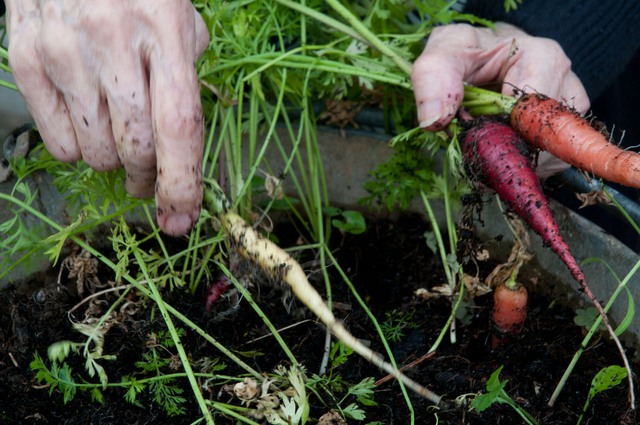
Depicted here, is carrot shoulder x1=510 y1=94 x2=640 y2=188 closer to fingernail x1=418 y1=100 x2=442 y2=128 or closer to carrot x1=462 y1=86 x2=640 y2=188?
carrot x1=462 y1=86 x2=640 y2=188

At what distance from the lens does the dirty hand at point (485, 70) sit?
Result: 1.21m

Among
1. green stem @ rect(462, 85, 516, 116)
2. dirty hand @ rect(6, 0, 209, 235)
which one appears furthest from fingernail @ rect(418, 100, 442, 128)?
dirty hand @ rect(6, 0, 209, 235)

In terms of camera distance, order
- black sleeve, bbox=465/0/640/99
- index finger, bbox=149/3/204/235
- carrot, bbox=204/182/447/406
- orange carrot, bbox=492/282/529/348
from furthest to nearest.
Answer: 1. black sleeve, bbox=465/0/640/99
2. orange carrot, bbox=492/282/529/348
3. carrot, bbox=204/182/447/406
4. index finger, bbox=149/3/204/235

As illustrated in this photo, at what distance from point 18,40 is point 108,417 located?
24.5 inches

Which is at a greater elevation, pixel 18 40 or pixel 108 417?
pixel 18 40

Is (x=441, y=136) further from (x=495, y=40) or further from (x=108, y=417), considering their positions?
(x=108, y=417)

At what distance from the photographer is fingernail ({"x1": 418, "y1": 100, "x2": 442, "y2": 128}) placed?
121cm

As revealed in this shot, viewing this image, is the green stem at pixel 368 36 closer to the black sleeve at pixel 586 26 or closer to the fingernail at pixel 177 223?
the black sleeve at pixel 586 26

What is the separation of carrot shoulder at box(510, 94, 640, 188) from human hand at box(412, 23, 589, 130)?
6 cm

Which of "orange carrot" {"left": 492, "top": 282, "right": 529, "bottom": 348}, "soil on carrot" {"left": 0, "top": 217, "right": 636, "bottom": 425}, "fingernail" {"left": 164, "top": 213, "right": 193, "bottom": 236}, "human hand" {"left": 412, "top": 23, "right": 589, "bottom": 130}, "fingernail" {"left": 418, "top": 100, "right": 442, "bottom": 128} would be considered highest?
"human hand" {"left": 412, "top": 23, "right": 589, "bottom": 130}

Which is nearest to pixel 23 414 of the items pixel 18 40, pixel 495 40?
pixel 18 40

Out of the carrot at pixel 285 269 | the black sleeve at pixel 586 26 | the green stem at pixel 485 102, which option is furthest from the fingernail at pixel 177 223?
the black sleeve at pixel 586 26

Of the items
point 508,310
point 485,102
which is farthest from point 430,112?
point 508,310

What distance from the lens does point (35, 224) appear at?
4.31 feet
